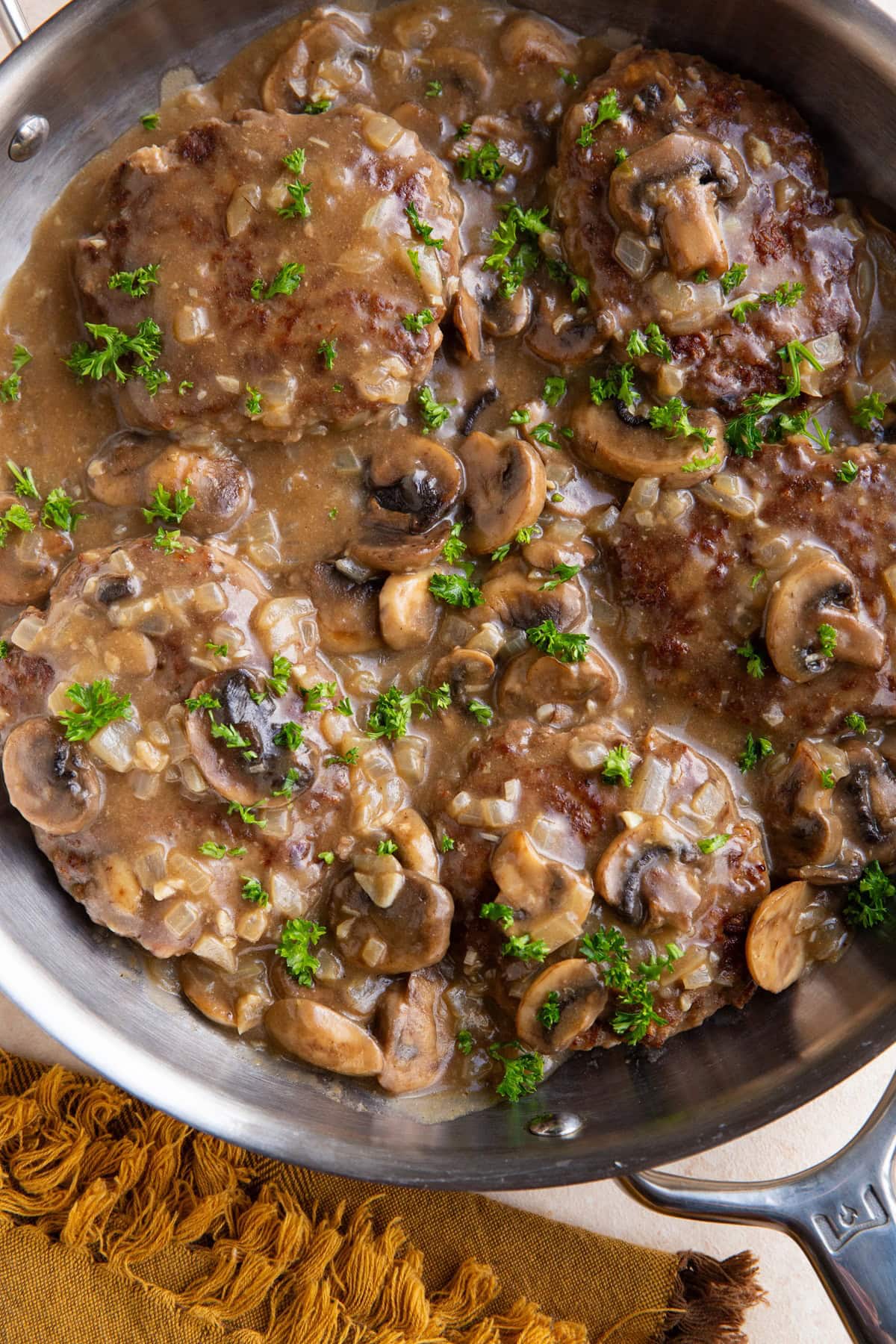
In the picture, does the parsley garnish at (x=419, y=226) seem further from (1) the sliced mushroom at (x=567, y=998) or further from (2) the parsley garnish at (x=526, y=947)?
(1) the sliced mushroom at (x=567, y=998)

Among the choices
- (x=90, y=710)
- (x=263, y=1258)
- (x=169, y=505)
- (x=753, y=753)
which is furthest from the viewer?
(x=263, y=1258)

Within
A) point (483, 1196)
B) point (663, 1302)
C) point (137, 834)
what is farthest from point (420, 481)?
point (663, 1302)

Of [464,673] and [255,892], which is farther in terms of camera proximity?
[464,673]

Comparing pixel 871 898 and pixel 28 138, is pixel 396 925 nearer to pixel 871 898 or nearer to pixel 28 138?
pixel 871 898

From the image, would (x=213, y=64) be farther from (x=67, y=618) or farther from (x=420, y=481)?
(x=67, y=618)

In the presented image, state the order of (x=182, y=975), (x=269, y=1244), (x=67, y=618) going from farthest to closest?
(x=269, y=1244), (x=182, y=975), (x=67, y=618)

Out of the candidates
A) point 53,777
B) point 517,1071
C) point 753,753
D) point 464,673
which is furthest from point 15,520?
point 753,753

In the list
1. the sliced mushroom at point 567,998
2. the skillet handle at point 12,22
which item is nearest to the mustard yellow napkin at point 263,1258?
the sliced mushroom at point 567,998
